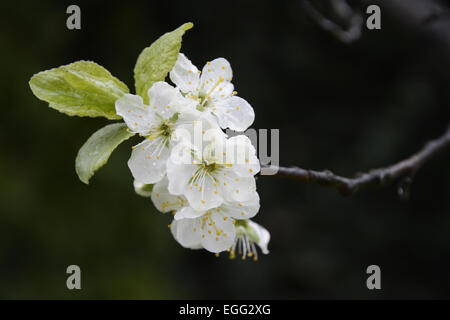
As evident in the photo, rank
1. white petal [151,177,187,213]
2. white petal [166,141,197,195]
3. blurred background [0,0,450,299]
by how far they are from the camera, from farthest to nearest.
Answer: blurred background [0,0,450,299], white petal [151,177,187,213], white petal [166,141,197,195]

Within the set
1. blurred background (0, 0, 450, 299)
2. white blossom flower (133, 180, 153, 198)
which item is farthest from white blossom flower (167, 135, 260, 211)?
blurred background (0, 0, 450, 299)

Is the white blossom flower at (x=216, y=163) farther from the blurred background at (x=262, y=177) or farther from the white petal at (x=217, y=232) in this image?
the blurred background at (x=262, y=177)

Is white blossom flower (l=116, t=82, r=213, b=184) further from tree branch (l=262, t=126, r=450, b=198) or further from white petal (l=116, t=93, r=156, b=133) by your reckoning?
tree branch (l=262, t=126, r=450, b=198)

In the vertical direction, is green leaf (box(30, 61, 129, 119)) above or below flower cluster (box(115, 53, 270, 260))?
above

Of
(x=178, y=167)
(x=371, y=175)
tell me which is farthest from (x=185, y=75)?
(x=371, y=175)

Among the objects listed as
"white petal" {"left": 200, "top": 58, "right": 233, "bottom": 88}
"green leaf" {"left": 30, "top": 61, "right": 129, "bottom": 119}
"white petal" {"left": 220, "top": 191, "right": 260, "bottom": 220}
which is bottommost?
"white petal" {"left": 220, "top": 191, "right": 260, "bottom": 220}

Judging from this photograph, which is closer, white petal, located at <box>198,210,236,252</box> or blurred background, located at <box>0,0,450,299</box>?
white petal, located at <box>198,210,236,252</box>

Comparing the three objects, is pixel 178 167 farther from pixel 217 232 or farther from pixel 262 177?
pixel 262 177

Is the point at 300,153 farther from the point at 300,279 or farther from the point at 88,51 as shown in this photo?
the point at 88,51

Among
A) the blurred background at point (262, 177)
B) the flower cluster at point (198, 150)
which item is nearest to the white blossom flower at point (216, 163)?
the flower cluster at point (198, 150)
